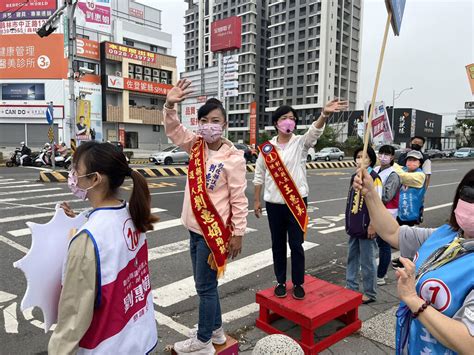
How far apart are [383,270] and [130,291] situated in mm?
3885

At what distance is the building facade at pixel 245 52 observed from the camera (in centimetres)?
8900

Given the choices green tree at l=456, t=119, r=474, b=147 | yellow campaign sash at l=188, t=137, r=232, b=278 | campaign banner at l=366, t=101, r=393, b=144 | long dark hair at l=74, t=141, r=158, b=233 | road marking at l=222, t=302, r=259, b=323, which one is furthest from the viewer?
green tree at l=456, t=119, r=474, b=147

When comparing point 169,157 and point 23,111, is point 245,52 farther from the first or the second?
point 169,157

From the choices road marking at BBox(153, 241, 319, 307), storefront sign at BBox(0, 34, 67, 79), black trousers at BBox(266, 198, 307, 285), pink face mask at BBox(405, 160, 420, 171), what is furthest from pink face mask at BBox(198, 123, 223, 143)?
storefront sign at BBox(0, 34, 67, 79)

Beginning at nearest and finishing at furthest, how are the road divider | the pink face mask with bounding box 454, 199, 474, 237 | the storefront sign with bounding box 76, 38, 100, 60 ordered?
the pink face mask with bounding box 454, 199, 474, 237, the road divider, the storefront sign with bounding box 76, 38, 100, 60

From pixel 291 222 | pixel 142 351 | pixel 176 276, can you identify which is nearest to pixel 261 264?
pixel 176 276

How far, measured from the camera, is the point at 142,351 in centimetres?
188

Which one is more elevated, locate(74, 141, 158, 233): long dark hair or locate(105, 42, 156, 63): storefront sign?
locate(105, 42, 156, 63): storefront sign

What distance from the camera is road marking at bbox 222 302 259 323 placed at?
3809 mm

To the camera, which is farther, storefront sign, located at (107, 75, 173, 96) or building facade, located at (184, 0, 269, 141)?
building facade, located at (184, 0, 269, 141)

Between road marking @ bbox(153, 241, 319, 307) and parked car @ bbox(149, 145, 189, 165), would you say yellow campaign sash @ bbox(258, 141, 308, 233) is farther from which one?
parked car @ bbox(149, 145, 189, 165)

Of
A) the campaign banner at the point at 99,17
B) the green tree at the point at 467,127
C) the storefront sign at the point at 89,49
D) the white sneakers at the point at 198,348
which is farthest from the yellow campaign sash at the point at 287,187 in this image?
the green tree at the point at 467,127

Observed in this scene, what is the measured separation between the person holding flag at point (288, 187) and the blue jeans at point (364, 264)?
959 millimetres

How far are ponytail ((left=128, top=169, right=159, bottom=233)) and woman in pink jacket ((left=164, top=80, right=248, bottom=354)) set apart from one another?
0.76 metres
